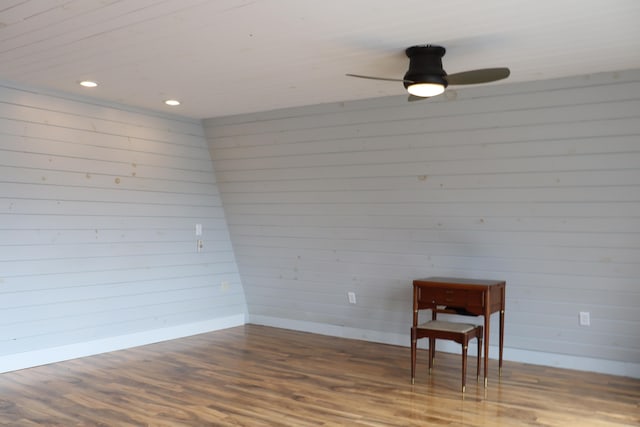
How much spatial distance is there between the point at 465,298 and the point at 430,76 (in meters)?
1.72

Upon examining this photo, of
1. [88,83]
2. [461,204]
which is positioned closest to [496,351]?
[461,204]

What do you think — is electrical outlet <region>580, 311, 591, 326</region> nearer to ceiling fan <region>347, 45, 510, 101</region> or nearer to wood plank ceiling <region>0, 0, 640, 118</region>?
wood plank ceiling <region>0, 0, 640, 118</region>

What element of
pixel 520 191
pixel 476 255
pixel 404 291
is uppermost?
pixel 520 191

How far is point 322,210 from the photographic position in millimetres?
5238

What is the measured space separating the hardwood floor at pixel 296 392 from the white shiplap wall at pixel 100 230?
34 cm

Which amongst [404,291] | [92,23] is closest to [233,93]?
[92,23]

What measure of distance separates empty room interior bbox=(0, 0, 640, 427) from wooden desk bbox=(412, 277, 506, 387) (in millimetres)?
25

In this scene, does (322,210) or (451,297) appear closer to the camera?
(451,297)

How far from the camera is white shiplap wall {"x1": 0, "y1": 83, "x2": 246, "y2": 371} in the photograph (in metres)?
4.29

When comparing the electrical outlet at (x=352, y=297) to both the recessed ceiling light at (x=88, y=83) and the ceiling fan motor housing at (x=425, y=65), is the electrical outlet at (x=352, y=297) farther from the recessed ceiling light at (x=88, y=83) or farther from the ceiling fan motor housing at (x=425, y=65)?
the recessed ceiling light at (x=88, y=83)

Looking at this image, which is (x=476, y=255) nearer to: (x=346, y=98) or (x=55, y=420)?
(x=346, y=98)

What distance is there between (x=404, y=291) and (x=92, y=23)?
335cm

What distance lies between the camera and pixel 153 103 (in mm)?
4910

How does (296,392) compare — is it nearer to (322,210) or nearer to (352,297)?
(352,297)
